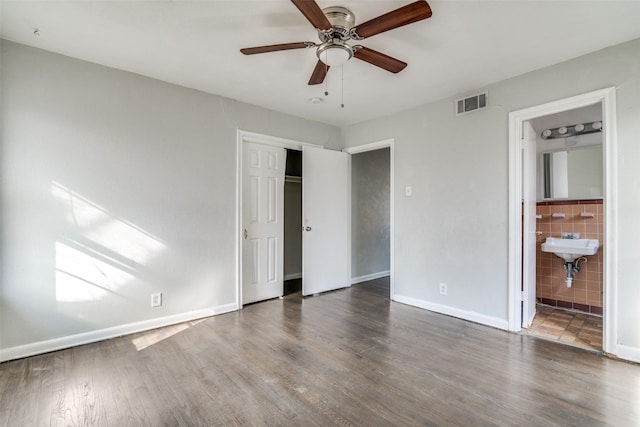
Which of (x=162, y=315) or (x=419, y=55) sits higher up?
(x=419, y=55)

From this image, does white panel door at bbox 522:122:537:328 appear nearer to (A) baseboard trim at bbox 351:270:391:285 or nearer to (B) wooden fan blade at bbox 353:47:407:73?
(B) wooden fan blade at bbox 353:47:407:73

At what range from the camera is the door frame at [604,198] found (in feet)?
7.79

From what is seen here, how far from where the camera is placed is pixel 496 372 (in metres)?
2.16

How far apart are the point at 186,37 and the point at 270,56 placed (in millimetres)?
650

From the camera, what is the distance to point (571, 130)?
3.51 m

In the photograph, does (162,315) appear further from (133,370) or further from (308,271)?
(308,271)

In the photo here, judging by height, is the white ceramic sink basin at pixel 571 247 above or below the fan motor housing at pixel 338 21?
below

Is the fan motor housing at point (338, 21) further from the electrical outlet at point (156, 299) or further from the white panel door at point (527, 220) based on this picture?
the electrical outlet at point (156, 299)

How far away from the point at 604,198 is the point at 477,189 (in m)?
1.00

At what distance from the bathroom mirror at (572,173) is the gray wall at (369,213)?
90.8 inches

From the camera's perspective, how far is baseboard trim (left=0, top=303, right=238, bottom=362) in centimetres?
234

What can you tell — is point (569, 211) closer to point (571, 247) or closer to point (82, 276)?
point (571, 247)

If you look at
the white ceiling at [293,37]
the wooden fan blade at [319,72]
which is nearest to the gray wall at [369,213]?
the white ceiling at [293,37]

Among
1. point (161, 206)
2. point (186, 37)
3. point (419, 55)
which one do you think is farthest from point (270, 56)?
point (161, 206)
